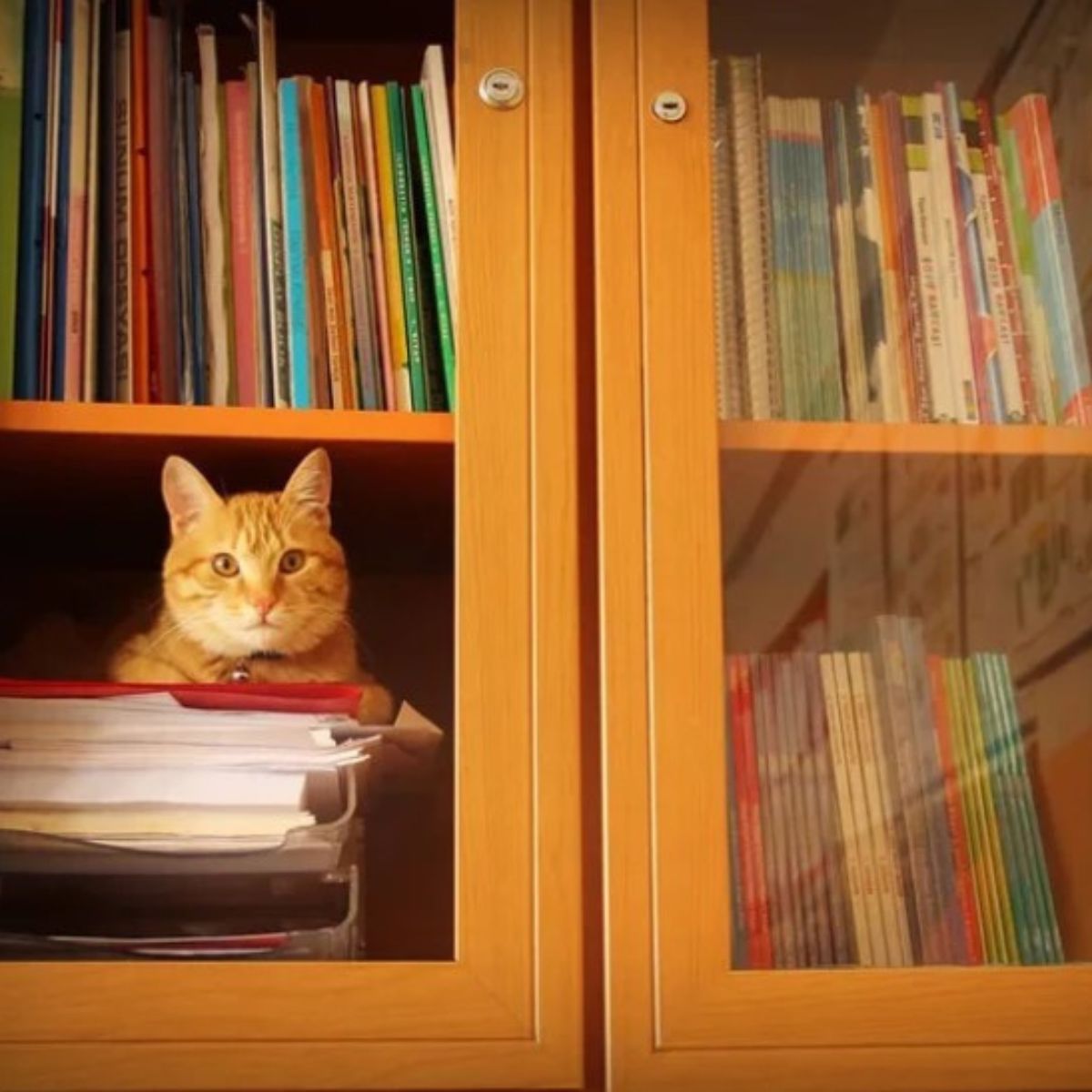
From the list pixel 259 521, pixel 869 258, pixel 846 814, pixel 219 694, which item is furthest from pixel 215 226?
pixel 846 814

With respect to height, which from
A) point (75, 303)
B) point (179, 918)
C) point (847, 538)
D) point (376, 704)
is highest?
point (75, 303)

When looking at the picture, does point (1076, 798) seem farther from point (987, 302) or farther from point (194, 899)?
point (194, 899)

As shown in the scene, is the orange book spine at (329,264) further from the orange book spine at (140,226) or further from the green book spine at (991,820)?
the green book spine at (991,820)

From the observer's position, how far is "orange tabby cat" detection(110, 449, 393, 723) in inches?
38.7

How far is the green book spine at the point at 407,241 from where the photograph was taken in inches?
40.2

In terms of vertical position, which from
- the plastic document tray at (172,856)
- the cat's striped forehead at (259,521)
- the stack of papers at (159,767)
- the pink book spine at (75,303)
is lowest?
the plastic document tray at (172,856)

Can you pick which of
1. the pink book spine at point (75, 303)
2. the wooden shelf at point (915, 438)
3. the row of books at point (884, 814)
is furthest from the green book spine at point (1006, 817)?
the pink book spine at point (75, 303)

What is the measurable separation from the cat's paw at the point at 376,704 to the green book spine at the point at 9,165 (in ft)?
0.94

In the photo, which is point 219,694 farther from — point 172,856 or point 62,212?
point 62,212

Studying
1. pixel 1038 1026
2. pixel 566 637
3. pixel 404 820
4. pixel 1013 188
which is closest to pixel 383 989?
pixel 404 820

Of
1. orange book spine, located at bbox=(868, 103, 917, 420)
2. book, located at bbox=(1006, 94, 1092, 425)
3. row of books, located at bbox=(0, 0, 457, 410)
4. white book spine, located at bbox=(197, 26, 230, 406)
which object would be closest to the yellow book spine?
row of books, located at bbox=(0, 0, 457, 410)

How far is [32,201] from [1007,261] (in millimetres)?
635

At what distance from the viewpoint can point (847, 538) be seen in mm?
Answer: 1015

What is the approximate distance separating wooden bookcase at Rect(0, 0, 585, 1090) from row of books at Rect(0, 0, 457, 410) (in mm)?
23
